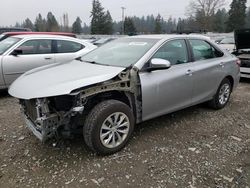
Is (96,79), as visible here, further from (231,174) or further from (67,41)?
(67,41)

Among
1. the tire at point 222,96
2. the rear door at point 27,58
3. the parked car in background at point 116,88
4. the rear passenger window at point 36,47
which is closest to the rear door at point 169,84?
the parked car in background at point 116,88

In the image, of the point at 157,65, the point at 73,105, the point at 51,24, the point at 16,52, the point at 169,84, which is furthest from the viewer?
the point at 51,24

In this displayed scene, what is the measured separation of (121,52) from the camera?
4.42 m

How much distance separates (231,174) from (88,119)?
6.06 ft

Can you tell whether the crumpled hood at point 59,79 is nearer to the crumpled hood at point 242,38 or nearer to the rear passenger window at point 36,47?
the rear passenger window at point 36,47

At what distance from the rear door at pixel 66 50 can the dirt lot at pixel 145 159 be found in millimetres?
2784

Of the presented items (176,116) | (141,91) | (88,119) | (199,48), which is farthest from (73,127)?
(199,48)

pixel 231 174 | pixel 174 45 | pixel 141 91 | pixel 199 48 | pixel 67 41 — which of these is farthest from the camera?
pixel 67 41

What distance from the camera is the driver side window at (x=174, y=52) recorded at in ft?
13.9

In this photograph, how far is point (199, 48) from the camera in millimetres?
5000

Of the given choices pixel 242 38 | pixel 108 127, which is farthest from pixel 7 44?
pixel 242 38

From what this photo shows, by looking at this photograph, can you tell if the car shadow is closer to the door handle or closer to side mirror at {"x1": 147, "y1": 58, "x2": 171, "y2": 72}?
the door handle

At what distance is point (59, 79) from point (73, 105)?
0.41 m

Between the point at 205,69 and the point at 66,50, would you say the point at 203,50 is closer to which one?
the point at 205,69
